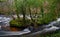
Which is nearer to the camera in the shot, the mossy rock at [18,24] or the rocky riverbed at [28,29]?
the rocky riverbed at [28,29]

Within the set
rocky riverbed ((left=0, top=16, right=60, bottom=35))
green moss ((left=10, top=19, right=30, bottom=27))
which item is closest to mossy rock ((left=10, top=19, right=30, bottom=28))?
green moss ((left=10, top=19, right=30, bottom=27))

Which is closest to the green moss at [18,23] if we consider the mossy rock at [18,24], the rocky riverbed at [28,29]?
the mossy rock at [18,24]

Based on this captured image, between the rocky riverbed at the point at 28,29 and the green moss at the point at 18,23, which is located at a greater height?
the green moss at the point at 18,23

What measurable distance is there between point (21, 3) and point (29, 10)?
135 cm

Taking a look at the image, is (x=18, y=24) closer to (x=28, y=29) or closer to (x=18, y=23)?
(x=18, y=23)

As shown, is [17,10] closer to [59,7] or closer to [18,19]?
[18,19]

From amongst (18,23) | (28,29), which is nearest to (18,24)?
(18,23)

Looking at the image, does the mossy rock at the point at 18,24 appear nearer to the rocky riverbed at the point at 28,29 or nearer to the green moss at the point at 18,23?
the green moss at the point at 18,23

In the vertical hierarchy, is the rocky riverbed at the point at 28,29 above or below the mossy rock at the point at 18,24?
below

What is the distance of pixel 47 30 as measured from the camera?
68.9ft

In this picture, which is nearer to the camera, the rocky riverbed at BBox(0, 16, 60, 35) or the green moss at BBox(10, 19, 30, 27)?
the rocky riverbed at BBox(0, 16, 60, 35)

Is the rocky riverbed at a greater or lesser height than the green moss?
lesser

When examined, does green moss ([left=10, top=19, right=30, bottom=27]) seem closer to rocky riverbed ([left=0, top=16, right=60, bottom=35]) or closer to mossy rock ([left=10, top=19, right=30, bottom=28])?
mossy rock ([left=10, top=19, right=30, bottom=28])

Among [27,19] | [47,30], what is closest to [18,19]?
[27,19]
